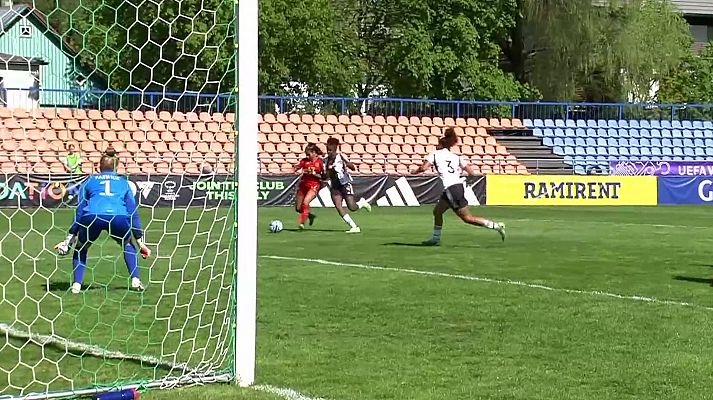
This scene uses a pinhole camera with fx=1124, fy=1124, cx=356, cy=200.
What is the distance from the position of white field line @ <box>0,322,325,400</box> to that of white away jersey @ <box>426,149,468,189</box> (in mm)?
9075

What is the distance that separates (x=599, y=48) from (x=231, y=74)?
42.4 m

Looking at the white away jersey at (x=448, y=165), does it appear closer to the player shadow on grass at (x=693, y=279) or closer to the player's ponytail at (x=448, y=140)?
the player's ponytail at (x=448, y=140)

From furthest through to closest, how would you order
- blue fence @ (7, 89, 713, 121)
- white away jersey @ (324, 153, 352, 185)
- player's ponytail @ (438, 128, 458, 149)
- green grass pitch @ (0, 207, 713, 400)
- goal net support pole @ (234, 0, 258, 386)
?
blue fence @ (7, 89, 713, 121), white away jersey @ (324, 153, 352, 185), player's ponytail @ (438, 128, 458, 149), green grass pitch @ (0, 207, 713, 400), goal net support pole @ (234, 0, 258, 386)

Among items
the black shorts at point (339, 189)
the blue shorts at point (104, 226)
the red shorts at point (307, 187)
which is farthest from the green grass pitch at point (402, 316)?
the black shorts at point (339, 189)

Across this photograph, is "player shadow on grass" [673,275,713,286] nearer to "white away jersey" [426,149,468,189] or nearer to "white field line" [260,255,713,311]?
"white field line" [260,255,713,311]

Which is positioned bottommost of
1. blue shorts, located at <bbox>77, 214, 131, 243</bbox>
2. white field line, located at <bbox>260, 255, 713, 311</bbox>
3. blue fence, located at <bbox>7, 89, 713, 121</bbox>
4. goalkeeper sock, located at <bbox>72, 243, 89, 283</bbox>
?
white field line, located at <bbox>260, 255, 713, 311</bbox>

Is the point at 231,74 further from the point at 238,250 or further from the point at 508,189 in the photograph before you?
the point at 508,189

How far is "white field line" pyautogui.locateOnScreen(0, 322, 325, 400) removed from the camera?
7.04m

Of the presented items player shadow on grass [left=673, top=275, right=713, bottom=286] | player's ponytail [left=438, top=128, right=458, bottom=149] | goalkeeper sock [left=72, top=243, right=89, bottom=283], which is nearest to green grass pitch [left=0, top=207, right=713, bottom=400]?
player shadow on grass [left=673, top=275, right=713, bottom=286]

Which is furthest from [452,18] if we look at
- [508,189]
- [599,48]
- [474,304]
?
[474,304]

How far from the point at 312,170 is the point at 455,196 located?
450 centimetres

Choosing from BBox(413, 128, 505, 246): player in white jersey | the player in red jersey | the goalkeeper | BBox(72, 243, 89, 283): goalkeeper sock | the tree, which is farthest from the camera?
the tree

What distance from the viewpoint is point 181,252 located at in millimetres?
14641

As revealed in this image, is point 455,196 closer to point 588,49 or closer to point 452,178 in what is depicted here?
point 452,178
